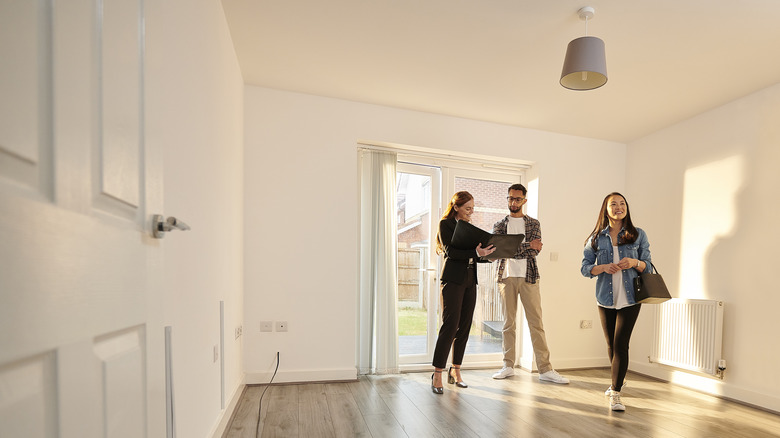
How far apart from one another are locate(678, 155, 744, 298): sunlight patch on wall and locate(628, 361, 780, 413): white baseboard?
70 centimetres

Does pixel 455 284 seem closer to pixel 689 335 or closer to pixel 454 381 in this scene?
pixel 454 381

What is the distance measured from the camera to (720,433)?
2568 mm

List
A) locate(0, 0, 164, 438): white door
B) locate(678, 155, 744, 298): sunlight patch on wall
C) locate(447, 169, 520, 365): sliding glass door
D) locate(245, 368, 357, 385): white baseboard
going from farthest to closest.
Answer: locate(447, 169, 520, 365): sliding glass door → locate(678, 155, 744, 298): sunlight patch on wall → locate(245, 368, 357, 385): white baseboard → locate(0, 0, 164, 438): white door

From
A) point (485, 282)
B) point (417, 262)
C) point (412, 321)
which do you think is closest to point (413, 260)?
point (417, 262)

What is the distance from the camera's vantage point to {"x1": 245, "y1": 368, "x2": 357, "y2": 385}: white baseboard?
10.4ft

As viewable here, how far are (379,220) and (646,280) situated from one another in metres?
2.08

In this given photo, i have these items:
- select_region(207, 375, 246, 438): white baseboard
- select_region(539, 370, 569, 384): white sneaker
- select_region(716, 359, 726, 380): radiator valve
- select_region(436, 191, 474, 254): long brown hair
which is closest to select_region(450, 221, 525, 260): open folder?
select_region(436, 191, 474, 254): long brown hair

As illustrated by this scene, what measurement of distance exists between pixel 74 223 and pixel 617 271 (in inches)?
121

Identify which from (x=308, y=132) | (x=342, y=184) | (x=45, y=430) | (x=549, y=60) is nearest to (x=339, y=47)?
(x=308, y=132)

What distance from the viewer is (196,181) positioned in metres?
1.74

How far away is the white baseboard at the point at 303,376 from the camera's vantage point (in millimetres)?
3174

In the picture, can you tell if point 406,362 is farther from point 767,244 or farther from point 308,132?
point 767,244

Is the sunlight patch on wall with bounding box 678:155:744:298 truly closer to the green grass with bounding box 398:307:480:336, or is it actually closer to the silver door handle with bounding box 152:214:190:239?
the green grass with bounding box 398:307:480:336

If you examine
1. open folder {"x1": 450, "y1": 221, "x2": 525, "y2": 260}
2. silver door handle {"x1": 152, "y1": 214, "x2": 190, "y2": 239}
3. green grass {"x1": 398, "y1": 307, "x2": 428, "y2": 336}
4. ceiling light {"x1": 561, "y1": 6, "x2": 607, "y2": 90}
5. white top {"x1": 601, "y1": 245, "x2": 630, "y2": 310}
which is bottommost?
green grass {"x1": 398, "y1": 307, "x2": 428, "y2": 336}
